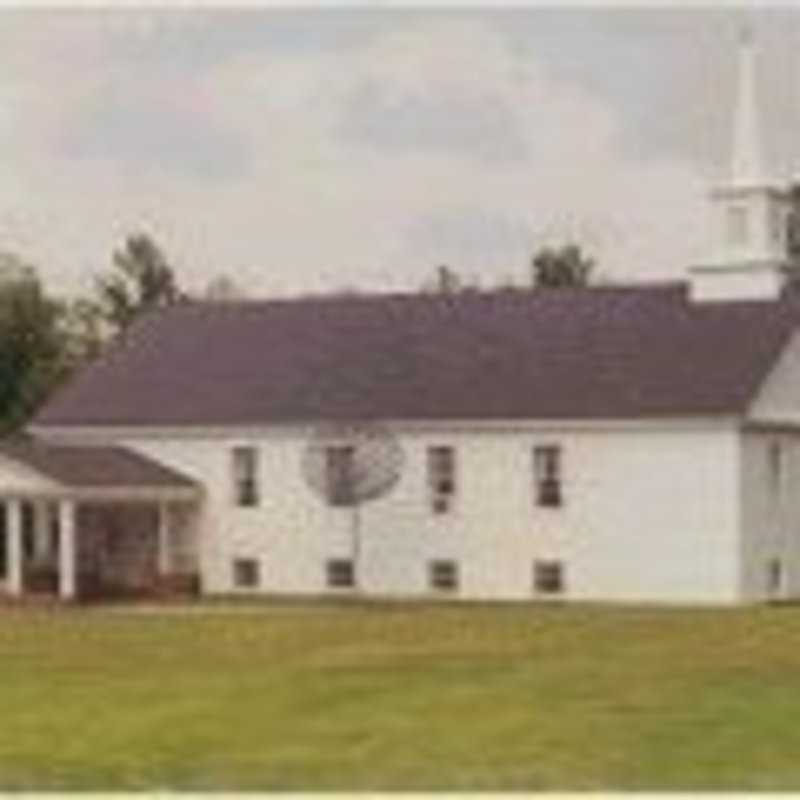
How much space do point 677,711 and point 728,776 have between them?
18.6 ft

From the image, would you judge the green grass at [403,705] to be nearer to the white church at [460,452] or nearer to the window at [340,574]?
the white church at [460,452]

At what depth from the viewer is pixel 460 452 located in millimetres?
56062

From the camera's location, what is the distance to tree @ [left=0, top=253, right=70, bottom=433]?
244 feet

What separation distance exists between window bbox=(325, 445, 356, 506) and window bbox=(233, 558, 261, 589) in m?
2.48

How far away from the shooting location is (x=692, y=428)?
53438mm

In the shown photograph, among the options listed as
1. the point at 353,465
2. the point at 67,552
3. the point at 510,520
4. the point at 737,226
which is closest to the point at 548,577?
the point at 510,520

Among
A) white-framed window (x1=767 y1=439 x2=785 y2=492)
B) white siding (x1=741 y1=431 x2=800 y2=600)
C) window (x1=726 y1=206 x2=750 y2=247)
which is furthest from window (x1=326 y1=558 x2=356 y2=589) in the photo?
window (x1=726 y1=206 x2=750 y2=247)

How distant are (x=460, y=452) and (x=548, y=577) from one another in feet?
9.47

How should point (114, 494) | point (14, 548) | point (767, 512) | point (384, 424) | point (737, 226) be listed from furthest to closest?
point (737, 226) → point (114, 494) → point (384, 424) → point (14, 548) → point (767, 512)

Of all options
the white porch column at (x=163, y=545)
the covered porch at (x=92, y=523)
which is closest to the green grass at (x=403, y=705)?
the covered porch at (x=92, y=523)

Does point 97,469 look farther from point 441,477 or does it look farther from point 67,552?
point 441,477

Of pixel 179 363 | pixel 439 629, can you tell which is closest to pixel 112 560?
pixel 179 363

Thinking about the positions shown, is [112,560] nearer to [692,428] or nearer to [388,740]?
[692,428]

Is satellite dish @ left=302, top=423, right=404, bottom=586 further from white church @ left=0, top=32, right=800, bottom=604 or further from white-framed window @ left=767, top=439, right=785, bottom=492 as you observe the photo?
white-framed window @ left=767, top=439, right=785, bottom=492
